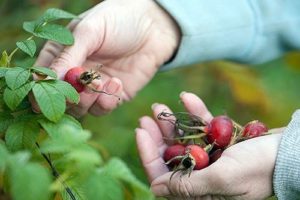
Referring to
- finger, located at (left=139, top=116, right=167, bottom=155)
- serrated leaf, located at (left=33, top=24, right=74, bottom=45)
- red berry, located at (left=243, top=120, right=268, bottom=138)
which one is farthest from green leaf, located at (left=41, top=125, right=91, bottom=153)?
finger, located at (left=139, top=116, right=167, bottom=155)

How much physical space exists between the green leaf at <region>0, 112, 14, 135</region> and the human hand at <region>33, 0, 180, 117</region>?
347mm

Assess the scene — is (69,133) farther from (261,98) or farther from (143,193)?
(261,98)

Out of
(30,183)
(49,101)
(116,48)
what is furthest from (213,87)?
(30,183)

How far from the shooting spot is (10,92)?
1303 mm

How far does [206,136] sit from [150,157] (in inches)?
7.7

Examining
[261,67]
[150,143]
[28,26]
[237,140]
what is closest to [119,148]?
[150,143]

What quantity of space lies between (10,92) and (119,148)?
0.99 meters

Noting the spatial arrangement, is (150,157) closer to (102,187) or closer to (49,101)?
(49,101)

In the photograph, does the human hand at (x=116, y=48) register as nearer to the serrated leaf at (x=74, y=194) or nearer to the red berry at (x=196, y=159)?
the red berry at (x=196, y=159)

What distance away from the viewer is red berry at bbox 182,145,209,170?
5.31 feet

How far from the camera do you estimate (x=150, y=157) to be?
1.89m

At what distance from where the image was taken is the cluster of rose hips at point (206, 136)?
5.66 feet

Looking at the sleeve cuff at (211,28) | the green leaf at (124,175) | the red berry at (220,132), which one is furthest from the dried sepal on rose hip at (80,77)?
the sleeve cuff at (211,28)

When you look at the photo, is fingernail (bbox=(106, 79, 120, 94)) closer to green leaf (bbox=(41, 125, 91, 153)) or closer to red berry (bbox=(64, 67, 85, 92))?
red berry (bbox=(64, 67, 85, 92))
